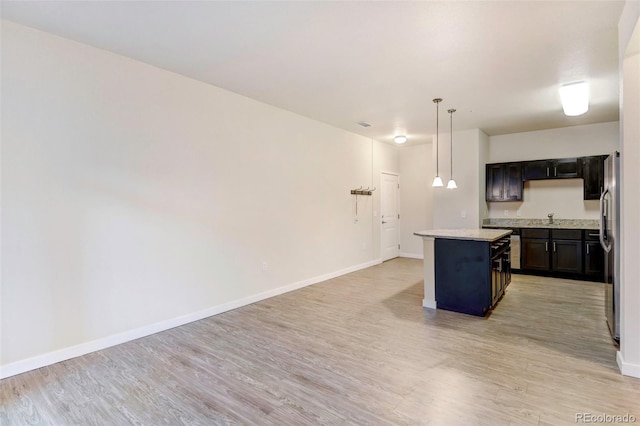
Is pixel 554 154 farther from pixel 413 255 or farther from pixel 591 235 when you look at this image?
pixel 413 255

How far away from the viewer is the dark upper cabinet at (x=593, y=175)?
5.66 meters

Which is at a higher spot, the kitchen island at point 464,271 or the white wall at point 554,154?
the white wall at point 554,154

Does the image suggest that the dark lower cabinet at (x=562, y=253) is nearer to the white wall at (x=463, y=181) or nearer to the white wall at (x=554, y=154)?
the white wall at (x=554, y=154)

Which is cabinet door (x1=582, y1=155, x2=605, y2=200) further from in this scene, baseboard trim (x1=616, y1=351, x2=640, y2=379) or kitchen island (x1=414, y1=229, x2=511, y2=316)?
baseboard trim (x1=616, y1=351, x2=640, y2=379)

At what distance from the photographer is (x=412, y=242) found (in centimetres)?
807

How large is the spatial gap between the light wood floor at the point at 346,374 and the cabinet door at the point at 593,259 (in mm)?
1745

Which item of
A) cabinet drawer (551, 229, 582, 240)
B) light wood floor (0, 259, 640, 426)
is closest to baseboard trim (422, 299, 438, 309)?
light wood floor (0, 259, 640, 426)

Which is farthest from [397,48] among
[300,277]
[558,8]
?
[300,277]

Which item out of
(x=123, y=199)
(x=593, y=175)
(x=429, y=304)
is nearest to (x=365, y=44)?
(x=123, y=199)

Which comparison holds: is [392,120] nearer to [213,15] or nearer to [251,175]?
[251,175]

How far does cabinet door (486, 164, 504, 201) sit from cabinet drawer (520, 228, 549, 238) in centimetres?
81

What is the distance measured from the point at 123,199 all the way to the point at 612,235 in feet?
15.4

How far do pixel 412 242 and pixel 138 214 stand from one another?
6.30 m

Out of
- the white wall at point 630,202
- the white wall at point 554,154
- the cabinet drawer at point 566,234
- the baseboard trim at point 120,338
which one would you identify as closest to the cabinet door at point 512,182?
the white wall at point 554,154
